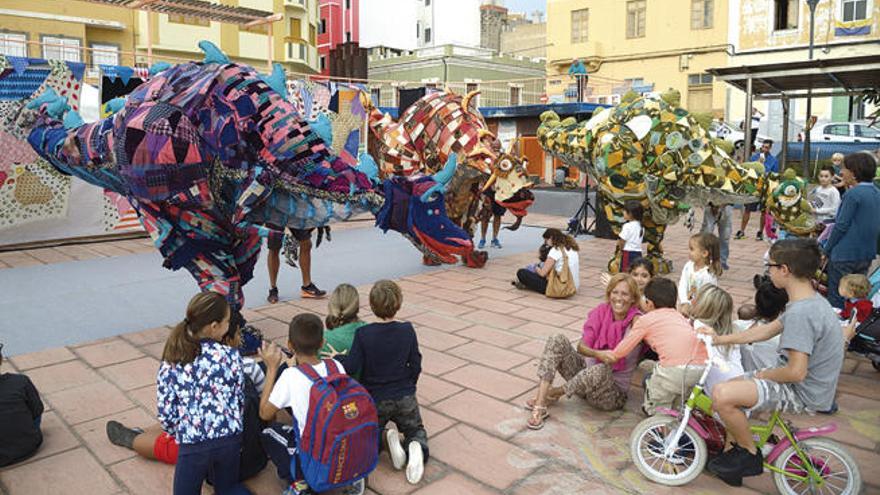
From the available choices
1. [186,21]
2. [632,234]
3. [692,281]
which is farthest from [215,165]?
[186,21]

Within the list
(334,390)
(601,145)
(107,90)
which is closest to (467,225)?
(601,145)

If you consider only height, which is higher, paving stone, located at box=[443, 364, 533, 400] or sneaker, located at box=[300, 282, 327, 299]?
sneaker, located at box=[300, 282, 327, 299]

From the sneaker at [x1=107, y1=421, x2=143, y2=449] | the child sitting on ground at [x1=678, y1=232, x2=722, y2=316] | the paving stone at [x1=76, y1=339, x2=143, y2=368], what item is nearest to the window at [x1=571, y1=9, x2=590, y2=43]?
the child sitting on ground at [x1=678, y1=232, x2=722, y2=316]

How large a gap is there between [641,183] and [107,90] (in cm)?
682

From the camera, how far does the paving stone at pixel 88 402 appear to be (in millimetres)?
3699

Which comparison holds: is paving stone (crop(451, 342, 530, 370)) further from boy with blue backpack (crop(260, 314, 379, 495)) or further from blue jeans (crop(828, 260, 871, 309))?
blue jeans (crop(828, 260, 871, 309))

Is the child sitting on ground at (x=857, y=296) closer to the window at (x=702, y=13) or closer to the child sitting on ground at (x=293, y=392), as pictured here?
the child sitting on ground at (x=293, y=392)

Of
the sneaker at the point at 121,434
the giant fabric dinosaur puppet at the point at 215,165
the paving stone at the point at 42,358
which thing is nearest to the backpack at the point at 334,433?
the sneaker at the point at 121,434

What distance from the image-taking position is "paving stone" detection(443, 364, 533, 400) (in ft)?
13.3

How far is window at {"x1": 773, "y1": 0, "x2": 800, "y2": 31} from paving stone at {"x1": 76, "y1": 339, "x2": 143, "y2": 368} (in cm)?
2354

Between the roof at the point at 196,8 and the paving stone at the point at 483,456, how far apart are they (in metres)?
7.47

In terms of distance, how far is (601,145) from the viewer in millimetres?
7129

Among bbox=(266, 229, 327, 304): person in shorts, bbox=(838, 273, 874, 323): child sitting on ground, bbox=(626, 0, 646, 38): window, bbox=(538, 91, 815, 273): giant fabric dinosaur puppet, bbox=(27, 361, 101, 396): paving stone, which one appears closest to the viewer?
bbox=(27, 361, 101, 396): paving stone

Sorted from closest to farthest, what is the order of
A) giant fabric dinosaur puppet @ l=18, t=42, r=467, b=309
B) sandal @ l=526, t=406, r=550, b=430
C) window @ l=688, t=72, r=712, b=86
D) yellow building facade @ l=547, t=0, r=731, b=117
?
1. sandal @ l=526, t=406, r=550, b=430
2. giant fabric dinosaur puppet @ l=18, t=42, r=467, b=309
3. yellow building facade @ l=547, t=0, r=731, b=117
4. window @ l=688, t=72, r=712, b=86
